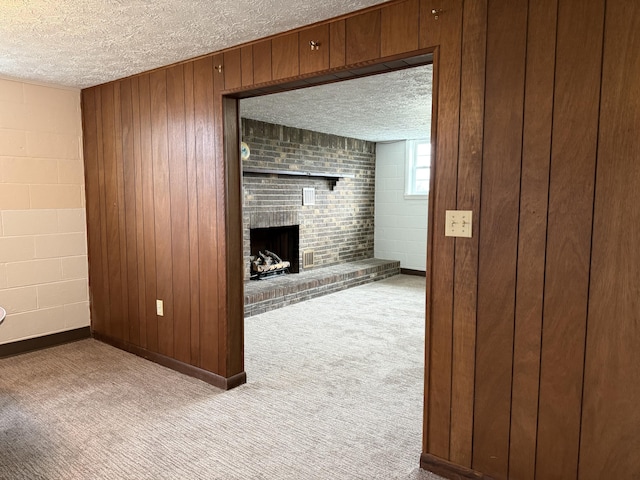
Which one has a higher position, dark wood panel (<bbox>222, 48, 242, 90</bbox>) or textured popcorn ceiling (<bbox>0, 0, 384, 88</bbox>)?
textured popcorn ceiling (<bbox>0, 0, 384, 88</bbox>)

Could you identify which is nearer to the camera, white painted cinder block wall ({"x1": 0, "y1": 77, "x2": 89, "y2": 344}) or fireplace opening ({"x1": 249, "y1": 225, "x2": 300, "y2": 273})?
white painted cinder block wall ({"x1": 0, "y1": 77, "x2": 89, "y2": 344})

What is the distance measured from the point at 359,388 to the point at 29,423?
1991 mm

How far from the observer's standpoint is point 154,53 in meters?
2.90

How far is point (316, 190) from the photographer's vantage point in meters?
6.60

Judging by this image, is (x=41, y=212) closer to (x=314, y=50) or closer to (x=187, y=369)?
(x=187, y=369)

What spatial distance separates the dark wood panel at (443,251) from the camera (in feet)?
6.42

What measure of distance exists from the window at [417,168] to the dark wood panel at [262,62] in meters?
4.91

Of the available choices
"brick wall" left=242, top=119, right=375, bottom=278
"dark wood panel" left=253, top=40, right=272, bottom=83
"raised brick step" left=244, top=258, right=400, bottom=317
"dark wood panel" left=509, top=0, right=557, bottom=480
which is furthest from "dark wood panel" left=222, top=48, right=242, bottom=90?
"raised brick step" left=244, top=258, right=400, bottom=317

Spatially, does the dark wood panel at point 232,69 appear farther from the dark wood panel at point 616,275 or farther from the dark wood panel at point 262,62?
the dark wood panel at point 616,275

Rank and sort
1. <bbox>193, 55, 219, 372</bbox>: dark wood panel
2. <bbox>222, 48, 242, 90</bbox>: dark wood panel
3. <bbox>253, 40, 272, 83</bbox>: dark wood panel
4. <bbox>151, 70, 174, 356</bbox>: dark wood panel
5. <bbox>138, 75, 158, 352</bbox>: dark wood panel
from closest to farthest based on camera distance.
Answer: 1. <bbox>253, 40, 272, 83</bbox>: dark wood panel
2. <bbox>222, 48, 242, 90</bbox>: dark wood panel
3. <bbox>193, 55, 219, 372</bbox>: dark wood panel
4. <bbox>151, 70, 174, 356</bbox>: dark wood panel
5. <bbox>138, 75, 158, 352</bbox>: dark wood panel

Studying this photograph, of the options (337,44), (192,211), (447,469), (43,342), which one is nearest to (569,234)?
(447,469)

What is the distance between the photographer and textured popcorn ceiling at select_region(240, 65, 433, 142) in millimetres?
3736

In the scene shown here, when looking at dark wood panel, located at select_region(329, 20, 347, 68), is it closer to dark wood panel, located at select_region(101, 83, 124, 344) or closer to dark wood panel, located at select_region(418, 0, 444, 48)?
dark wood panel, located at select_region(418, 0, 444, 48)

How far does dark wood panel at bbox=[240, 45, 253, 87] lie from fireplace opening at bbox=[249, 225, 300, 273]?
3.54 m
